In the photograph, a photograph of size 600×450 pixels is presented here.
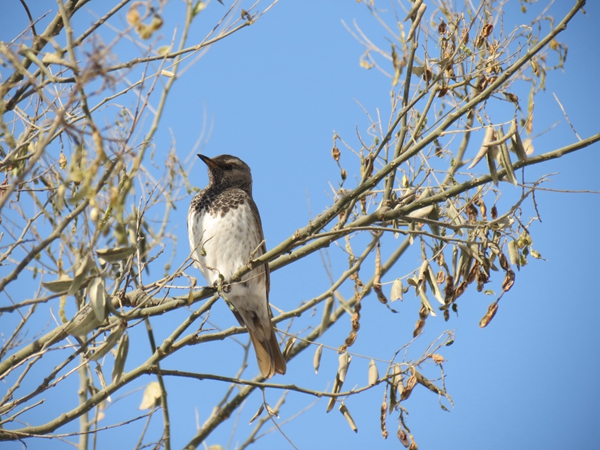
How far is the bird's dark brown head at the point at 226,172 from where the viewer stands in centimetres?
612

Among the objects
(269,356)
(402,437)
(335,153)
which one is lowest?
(402,437)

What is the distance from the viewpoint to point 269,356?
208 inches

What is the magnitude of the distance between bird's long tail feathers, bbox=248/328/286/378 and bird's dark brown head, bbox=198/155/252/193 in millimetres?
1500

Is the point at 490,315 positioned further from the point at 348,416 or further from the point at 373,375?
the point at 348,416

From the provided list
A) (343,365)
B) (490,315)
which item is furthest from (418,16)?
(343,365)

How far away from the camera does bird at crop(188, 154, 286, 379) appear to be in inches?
204

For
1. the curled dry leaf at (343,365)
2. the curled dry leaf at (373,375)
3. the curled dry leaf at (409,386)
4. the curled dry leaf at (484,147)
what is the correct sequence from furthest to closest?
the curled dry leaf at (343,365)
the curled dry leaf at (373,375)
the curled dry leaf at (409,386)
the curled dry leaf at (484,147)

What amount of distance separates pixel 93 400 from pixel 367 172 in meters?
2.04

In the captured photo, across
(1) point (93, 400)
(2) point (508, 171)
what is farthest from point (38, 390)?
(2) point (508, 171)

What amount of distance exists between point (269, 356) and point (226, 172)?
1827mm

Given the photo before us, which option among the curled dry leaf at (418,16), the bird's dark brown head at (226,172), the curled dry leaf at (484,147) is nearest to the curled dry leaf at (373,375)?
the curled dry leaf at (484,147)

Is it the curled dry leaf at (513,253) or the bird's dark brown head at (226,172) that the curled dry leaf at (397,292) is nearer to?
the curled dry leaf at (513,253)

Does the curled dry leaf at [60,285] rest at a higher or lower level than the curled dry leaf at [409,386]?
higher

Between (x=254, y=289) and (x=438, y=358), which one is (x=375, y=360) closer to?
(x=438, y=358)
